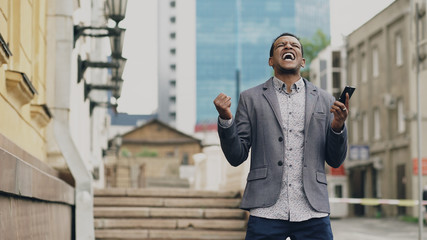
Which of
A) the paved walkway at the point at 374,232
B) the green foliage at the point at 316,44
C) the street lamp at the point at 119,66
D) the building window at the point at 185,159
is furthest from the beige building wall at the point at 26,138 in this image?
the building window at the point at 185,159

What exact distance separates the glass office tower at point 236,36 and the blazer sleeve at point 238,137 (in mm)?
124787

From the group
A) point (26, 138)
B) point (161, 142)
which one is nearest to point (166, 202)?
point (26, 138)

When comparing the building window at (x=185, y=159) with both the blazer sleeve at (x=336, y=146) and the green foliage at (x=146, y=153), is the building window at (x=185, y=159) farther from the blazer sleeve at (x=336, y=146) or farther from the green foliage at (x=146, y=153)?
the blazer sleeve at (x=336, y=146)

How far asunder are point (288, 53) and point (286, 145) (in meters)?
0.45

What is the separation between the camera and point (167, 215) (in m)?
13.2

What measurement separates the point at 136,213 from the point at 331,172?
99.7 ft

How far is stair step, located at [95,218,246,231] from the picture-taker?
12766mm

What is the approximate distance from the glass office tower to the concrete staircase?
115 meters

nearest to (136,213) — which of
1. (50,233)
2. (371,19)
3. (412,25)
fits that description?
(50,233)

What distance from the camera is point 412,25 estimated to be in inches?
1282

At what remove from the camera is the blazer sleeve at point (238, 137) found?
4.20m

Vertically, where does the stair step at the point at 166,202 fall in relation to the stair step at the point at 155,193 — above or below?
below

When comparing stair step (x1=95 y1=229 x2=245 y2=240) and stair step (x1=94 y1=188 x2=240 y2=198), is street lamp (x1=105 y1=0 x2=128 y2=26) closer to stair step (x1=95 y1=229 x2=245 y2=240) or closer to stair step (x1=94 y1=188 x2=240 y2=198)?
stair step (x1=94 y1=188 x2=240 y2=198)

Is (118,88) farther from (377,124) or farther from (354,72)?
(354,72)
